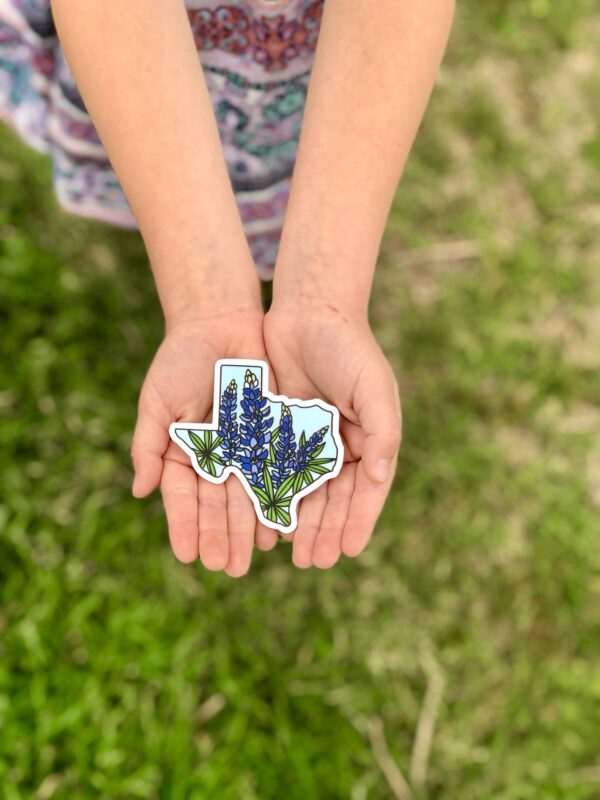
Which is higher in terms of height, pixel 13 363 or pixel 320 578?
pixel 13 363

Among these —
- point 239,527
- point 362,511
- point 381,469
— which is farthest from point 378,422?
point 239,527

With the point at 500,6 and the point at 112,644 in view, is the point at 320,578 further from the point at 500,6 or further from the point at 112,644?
the point at 500,6

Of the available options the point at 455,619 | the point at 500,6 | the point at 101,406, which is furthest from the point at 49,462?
the point at 500,6

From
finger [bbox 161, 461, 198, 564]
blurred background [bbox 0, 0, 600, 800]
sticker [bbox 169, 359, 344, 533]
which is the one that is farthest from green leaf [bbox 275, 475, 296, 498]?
blurred background [bbox 0, 0, 600, 800]

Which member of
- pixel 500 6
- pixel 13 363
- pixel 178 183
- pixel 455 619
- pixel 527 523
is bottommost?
pixel 455 619

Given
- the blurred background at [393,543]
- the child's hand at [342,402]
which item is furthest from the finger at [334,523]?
the blurred background at [393,543]

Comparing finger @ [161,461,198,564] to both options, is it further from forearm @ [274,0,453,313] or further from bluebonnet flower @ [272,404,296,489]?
forearm @ [274,0,453,313]

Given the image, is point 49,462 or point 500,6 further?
point 500,6
